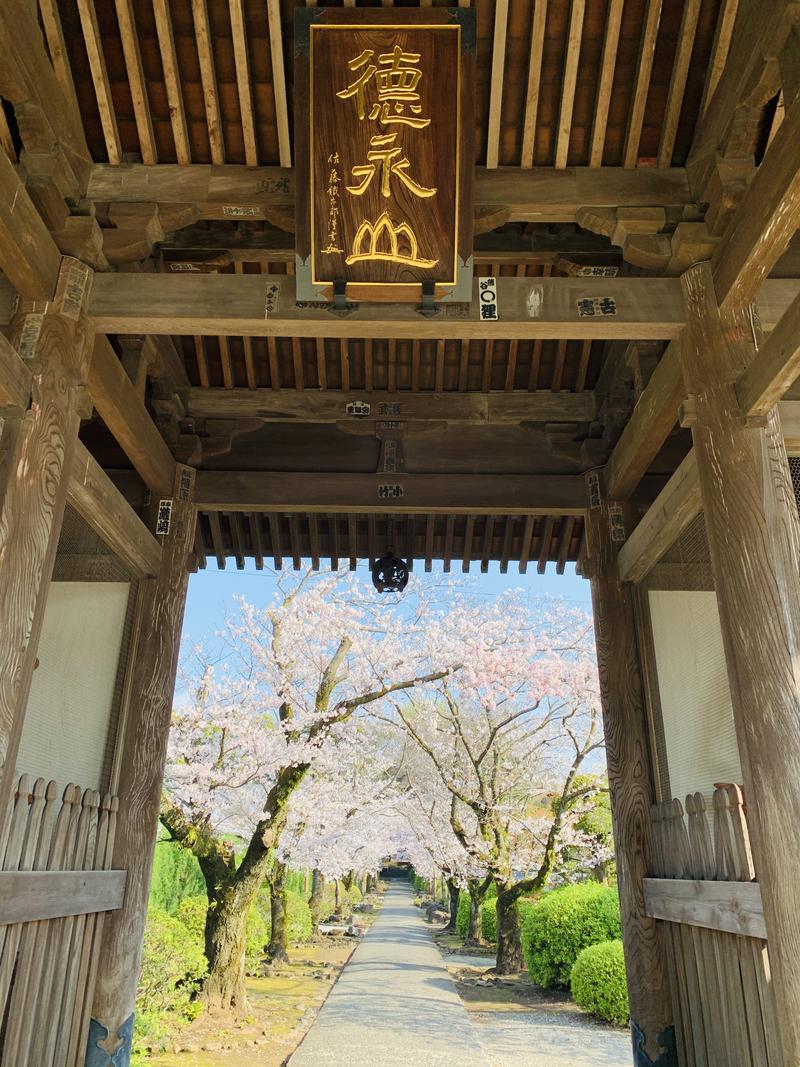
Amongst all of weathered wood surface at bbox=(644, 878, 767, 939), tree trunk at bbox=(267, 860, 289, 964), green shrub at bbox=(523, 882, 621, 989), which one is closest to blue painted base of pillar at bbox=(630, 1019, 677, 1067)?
weathered wood surface at bbox=(644, 878, 767, 939)

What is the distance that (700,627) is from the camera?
12.0 ft

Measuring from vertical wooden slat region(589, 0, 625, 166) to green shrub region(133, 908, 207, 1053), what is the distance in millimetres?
6504

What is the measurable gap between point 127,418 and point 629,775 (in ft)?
10.6

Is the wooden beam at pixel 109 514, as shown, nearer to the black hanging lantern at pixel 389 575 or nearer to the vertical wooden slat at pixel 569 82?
the black hanging lantern at pixel 389 575

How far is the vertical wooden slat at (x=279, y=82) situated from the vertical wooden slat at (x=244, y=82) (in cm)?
10

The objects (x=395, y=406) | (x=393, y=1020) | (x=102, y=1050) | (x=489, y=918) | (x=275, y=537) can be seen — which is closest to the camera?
(x=102, y=1050)

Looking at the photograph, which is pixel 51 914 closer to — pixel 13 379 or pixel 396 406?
pixel 13 379

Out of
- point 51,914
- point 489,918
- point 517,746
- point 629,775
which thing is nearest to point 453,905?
point 489,918

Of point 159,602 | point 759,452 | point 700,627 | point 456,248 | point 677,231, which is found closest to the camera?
point 759,452

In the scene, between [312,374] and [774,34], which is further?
[312,374]

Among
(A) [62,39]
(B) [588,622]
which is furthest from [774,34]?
(B) [588,622]

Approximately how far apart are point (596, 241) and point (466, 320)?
1278 millimetres

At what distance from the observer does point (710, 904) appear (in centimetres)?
302

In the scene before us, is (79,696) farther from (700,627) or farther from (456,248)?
(700,627)
